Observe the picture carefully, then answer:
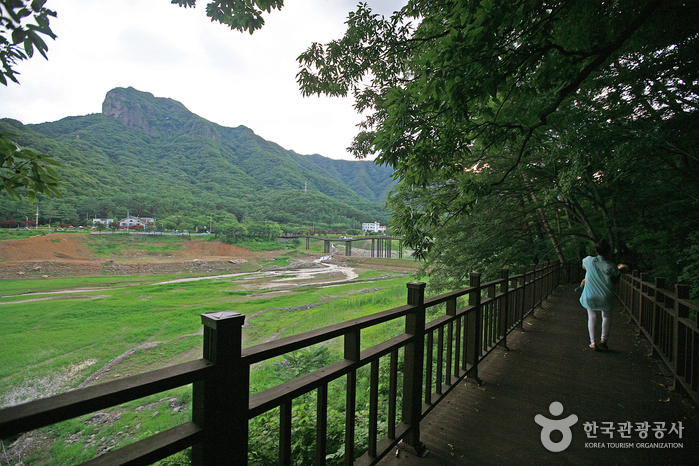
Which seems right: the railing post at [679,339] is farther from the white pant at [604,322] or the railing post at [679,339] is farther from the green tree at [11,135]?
the green tree at [11,135]

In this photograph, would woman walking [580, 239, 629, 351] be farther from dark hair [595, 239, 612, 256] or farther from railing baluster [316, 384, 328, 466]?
railing baluster [316, 384, 328, 466]

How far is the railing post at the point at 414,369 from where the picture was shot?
2.31 m

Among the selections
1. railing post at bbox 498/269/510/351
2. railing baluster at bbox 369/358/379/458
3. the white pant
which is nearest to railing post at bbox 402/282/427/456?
railing baluster at bbox 369/358/379/458

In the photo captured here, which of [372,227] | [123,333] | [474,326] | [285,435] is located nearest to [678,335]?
[474,326]

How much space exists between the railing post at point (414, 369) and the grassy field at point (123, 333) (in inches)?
241

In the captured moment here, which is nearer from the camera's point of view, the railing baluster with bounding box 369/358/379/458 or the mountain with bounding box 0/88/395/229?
the railing baluster with bounding box 369/358/379/458

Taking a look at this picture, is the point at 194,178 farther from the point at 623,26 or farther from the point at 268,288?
the point at 623,26

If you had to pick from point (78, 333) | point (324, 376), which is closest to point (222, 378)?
point (324, 376)

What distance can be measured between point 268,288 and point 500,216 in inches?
1074

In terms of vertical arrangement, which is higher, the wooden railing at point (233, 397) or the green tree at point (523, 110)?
the green tree at point (523, 110)

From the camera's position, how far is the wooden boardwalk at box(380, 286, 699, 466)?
95.3 inches

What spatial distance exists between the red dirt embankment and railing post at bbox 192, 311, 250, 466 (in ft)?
167

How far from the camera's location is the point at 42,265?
40594mm

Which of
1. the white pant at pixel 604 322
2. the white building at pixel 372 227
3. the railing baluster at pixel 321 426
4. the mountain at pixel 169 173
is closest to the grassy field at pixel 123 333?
the white pant at pixel 604 322
